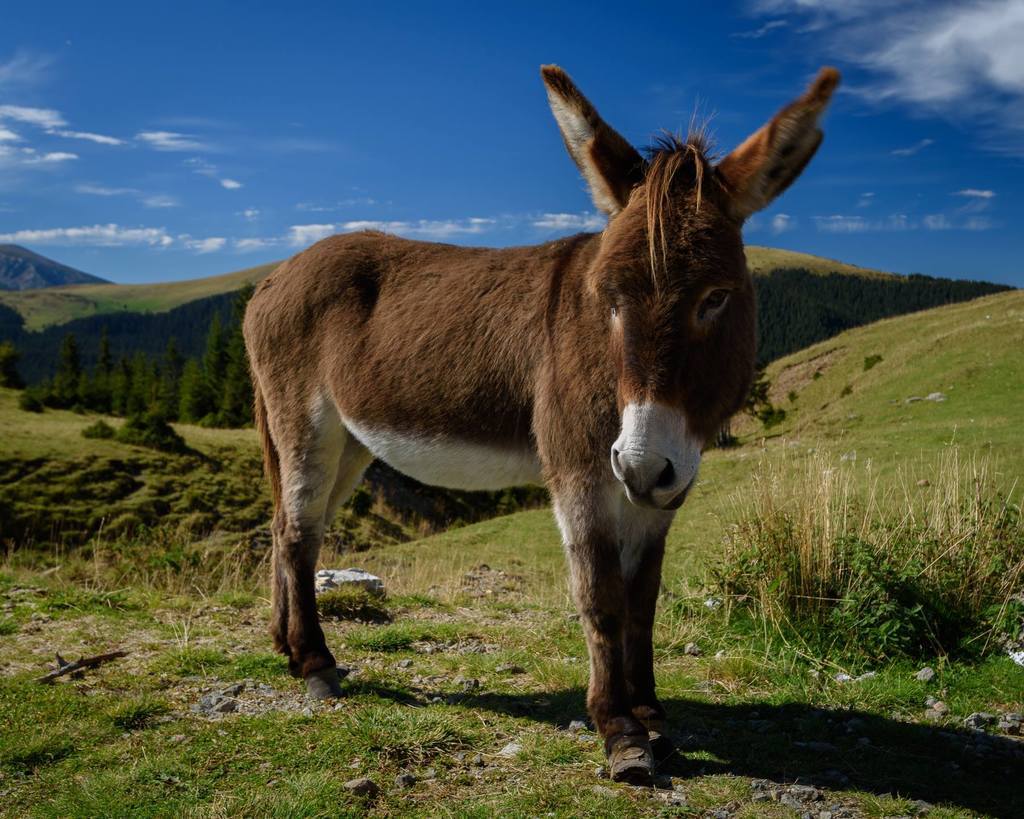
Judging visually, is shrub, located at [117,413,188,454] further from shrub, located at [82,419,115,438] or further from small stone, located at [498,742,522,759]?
small stone, located at [498,742,522,759]

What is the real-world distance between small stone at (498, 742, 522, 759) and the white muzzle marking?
6.24 ft

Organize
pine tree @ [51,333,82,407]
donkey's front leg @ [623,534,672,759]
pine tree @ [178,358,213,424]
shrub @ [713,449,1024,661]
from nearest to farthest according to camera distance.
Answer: donkey's front leg @ [623,534,672,759] → shrub @ [713,449,1024,661] → pine tree @ [178,358,213,424] → pine tree @ [51,333,82,407]

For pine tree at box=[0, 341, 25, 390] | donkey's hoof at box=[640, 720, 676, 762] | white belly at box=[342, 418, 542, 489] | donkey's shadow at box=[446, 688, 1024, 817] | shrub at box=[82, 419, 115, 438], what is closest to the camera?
donkey's shadow at box=[446, 688, 1024, 817]

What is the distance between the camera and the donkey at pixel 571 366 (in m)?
3.55

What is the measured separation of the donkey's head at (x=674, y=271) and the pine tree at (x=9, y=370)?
4127cm

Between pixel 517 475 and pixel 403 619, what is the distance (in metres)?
3.66

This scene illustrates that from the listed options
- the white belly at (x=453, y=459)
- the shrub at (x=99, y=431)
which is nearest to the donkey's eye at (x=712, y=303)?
the white belly at (x=453, y=459)

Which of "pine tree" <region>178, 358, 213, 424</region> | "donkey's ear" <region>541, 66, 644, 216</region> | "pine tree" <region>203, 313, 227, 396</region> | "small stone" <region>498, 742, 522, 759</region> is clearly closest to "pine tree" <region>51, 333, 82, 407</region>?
"pine tree" <region>178, 358, 213, 424</region>

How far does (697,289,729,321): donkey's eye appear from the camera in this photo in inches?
142

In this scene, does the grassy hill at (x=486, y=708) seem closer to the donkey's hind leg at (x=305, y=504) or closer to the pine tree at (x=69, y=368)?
the donkey's hind leg at (x=305, y=504)

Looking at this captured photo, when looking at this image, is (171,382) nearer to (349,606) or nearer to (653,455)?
(349,606)

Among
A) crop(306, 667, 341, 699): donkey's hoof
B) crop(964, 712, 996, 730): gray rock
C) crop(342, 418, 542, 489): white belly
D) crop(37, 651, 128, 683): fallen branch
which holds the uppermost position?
crop(342, 418, 542, 489): white belly

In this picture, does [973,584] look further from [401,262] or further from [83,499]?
[83,499]

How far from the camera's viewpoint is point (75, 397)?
56.8 m
